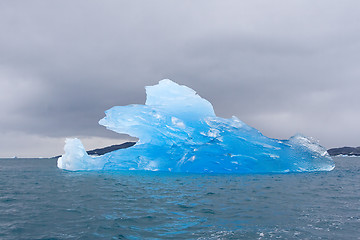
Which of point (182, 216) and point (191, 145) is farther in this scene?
point (191, 145)

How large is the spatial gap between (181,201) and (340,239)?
5845mm

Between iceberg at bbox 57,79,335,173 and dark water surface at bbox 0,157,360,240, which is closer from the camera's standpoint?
dark water surface at bbox 0,157,360,240

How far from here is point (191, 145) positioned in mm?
26141

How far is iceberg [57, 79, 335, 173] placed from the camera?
83.7 feet

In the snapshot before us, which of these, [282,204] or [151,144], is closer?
[282,204]

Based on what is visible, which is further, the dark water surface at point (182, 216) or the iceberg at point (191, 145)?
the iceberg at point (191, 145)

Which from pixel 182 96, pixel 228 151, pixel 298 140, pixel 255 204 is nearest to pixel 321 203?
pixel 255 204

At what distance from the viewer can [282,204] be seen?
1001 cm

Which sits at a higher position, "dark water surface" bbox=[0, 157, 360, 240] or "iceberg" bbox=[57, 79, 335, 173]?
"iceberg" bbox=[57, 79, 335, 173]

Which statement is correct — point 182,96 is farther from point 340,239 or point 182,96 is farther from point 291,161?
point 340,239

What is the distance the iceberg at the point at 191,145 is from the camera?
83.7 ft

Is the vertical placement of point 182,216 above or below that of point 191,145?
below

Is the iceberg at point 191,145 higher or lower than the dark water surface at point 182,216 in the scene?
higher

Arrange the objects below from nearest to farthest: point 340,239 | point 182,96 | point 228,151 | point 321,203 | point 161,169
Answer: point 340,239
point 321,203
point 228,151
point 161,169
point 182,96
